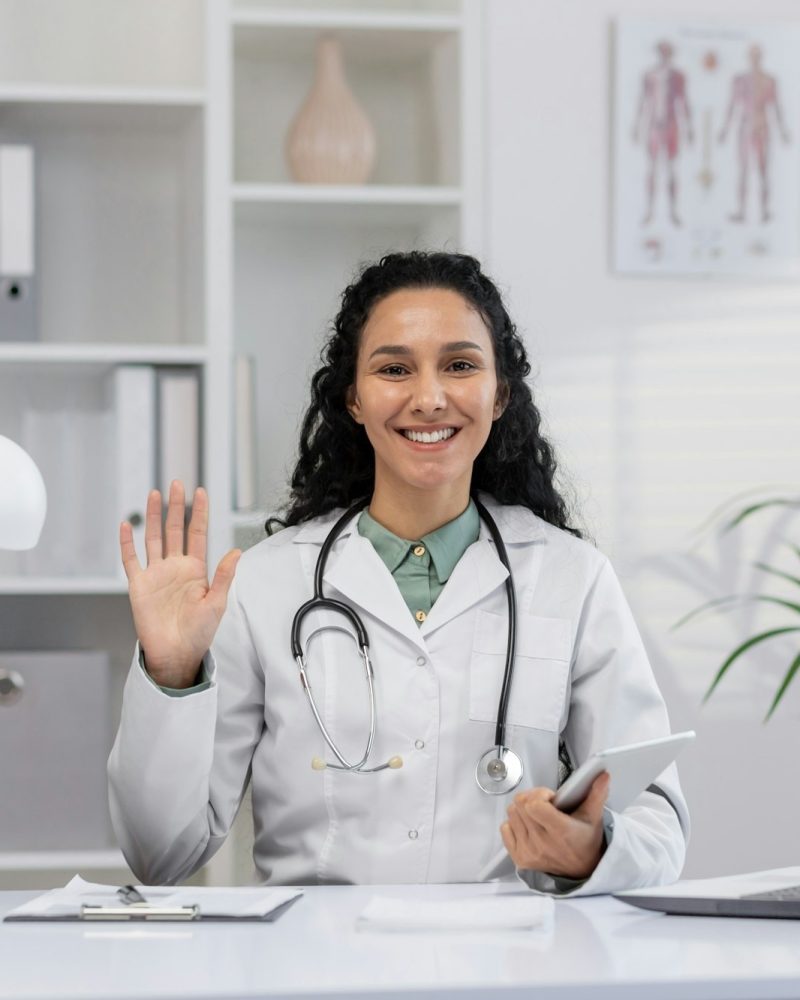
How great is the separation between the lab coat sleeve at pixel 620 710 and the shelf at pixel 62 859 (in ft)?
3.58

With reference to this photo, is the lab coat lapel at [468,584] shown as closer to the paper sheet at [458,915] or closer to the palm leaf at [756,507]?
the paper sheet at [458,915]

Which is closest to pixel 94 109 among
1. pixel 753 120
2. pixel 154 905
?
pixel 753 120

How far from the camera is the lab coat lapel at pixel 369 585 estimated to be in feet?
5.12

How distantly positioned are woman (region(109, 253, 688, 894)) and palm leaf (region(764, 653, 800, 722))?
903 millimetres

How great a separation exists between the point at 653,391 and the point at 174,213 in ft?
3.43

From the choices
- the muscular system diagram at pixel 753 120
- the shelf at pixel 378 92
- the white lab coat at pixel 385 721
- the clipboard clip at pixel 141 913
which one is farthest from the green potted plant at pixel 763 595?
the clipboard clip at pixel 141 913

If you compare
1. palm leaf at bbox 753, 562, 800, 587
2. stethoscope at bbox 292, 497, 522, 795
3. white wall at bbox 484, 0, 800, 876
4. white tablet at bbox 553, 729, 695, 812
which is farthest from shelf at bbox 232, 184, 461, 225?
white tablet at bbox 553, 729, 695, 812

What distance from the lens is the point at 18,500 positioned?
1.14 metres

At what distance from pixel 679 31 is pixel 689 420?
0.76 m

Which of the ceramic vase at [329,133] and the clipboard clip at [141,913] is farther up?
the ceramic vase at [329,133]

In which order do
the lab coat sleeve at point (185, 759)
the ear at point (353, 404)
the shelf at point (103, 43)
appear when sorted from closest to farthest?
the lab coat sleeve at point (185, 759) → the ear at point (353, 404) → the shelf at point (103, 43)

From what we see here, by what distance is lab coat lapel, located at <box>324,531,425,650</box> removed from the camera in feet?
5.12

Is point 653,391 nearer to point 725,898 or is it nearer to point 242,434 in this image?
point 242,434

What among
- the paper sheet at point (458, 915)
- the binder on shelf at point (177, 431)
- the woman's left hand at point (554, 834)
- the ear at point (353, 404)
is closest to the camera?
the paper sheet at point (458, 915)
